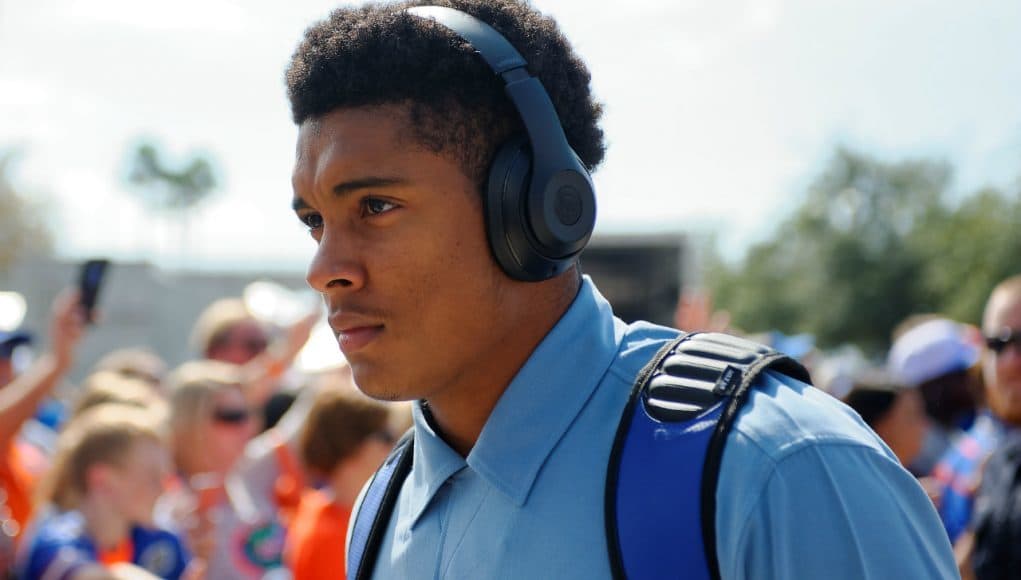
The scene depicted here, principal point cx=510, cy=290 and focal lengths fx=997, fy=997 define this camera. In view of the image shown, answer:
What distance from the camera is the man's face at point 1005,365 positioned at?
3596 mm

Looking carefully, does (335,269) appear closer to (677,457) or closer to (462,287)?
(462,287)

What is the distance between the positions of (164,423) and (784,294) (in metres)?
53.9

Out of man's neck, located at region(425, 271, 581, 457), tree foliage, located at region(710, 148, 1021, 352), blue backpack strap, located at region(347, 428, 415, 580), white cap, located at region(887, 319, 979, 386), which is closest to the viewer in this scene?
man's neck, located at region(425, 271, 581, 457)

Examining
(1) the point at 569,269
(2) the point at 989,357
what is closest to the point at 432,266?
(1) the point at 569,269

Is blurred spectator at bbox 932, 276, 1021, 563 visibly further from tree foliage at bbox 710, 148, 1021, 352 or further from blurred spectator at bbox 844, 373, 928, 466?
tree foliage at bbox 710, 148, 1021, 352

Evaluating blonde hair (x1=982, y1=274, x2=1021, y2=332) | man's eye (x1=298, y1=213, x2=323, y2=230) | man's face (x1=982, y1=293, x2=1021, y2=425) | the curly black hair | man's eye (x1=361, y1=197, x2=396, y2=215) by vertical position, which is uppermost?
the curly black hair

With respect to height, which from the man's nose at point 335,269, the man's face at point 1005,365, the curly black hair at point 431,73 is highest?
the curly black hair at point 431,73

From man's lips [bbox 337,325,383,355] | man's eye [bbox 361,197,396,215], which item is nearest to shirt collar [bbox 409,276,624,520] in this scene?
man's lips [bbox 337,325,383,355]

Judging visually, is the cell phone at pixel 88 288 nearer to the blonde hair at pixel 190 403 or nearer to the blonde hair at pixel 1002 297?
the blonde hair at pixel 190 403

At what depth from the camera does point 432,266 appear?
1.61 metres

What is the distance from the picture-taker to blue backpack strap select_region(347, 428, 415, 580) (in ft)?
5.94

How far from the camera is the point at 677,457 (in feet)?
4.35

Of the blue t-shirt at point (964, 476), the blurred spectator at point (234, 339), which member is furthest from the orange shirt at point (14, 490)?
the blue t-shirt at point (964, 476)

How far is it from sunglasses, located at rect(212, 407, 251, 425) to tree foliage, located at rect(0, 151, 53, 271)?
3056 cm
